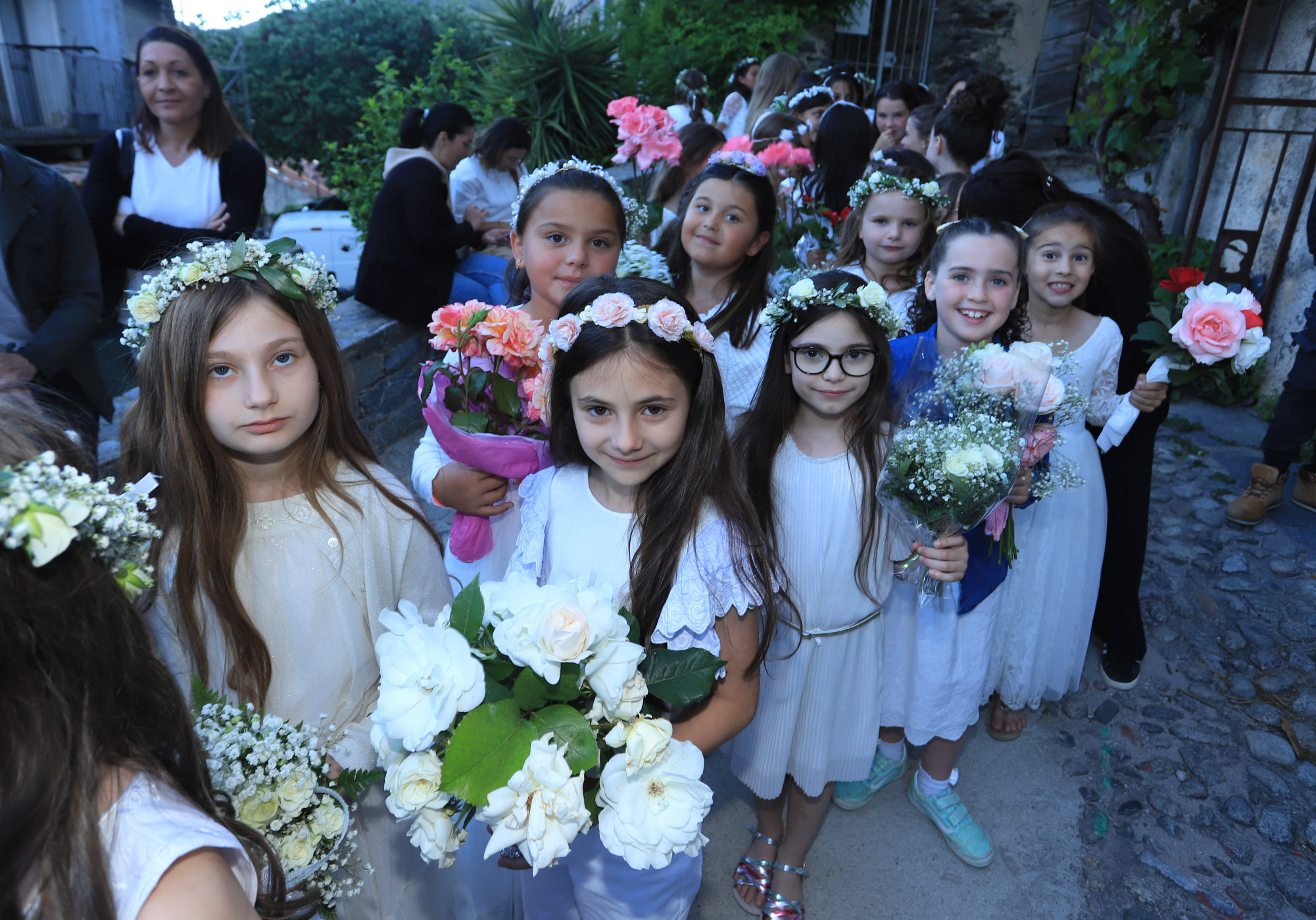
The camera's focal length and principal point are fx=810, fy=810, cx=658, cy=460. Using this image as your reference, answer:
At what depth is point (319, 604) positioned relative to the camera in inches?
73.6

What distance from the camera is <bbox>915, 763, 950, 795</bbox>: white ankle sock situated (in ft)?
9.32

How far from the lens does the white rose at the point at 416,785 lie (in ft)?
4.43

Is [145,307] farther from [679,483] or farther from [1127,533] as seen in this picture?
[1127,533]

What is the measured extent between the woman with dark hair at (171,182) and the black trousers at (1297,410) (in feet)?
17.5

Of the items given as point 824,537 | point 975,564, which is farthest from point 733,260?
point 975,564

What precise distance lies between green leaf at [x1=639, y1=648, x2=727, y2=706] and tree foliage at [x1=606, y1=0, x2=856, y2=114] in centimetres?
1040

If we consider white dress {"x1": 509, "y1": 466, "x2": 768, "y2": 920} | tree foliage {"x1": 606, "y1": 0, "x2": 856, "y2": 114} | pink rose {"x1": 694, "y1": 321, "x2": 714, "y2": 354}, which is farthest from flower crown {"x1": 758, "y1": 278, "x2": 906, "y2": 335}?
tree foliage {"x1": 606, "y1": 0, "x2": 856, "y2": 114}

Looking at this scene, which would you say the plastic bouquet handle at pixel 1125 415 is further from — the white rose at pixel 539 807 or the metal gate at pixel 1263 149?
the metal gate at pixel 1263 149

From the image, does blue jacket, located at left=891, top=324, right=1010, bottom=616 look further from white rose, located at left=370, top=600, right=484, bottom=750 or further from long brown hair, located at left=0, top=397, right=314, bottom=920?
long brown hair, located at left=0, top=397, right=314, bottom=920

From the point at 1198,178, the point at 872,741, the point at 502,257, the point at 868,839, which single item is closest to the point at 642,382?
the point at 872,741

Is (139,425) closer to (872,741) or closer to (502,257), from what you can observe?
(872,741)

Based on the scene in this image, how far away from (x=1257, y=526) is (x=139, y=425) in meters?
5.36

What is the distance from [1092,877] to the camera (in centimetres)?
267

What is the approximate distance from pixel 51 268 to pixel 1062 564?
388 cm
